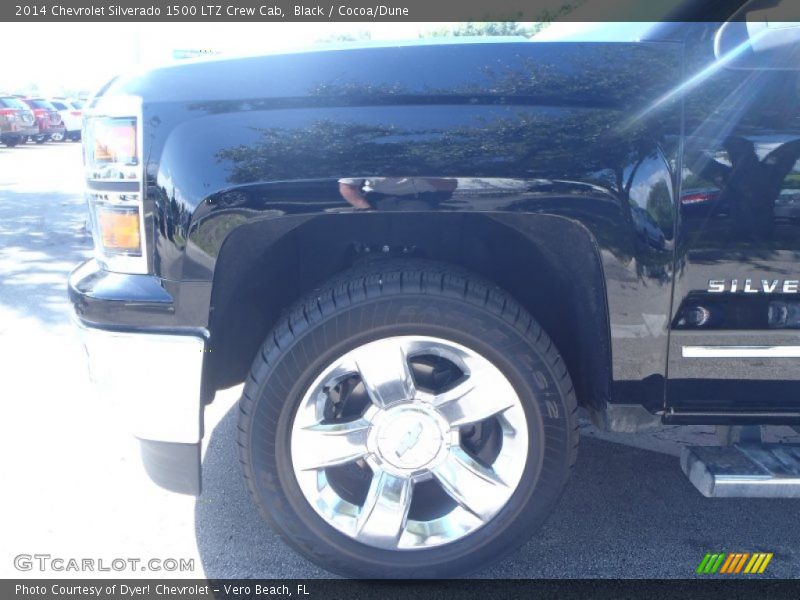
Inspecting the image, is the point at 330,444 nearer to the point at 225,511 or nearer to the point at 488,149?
the point at 225,511

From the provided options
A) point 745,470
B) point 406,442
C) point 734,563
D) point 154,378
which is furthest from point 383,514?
point 734,563

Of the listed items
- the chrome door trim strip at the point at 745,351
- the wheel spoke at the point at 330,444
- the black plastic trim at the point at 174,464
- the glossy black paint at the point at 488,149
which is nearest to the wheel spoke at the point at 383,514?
the wheel spoke at the point at 330,444

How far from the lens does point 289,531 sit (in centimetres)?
220

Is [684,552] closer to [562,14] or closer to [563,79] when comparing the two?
[563,79]

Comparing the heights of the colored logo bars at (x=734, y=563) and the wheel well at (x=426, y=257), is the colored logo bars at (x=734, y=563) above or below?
below

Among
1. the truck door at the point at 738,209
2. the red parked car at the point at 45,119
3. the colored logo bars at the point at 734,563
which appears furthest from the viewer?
the red parked car at the point at 45,119

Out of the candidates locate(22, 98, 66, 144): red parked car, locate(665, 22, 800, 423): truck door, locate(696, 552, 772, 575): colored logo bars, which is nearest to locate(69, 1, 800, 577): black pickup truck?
locate(665, 22, 800, 423): truck door

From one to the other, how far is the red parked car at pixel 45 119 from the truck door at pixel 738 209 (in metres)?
25.0

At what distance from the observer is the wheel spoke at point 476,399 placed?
83.4 inches

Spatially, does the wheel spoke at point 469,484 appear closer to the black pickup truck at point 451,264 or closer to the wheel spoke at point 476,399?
the black pickup truck at point 451,264

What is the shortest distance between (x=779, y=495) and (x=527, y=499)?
743 millimetres

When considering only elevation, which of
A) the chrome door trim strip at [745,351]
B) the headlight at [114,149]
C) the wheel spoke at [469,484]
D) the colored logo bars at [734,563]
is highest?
the headlight at [114,149]

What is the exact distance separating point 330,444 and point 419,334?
17.7 inches

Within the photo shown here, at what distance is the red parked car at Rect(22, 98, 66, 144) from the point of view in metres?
23.1
